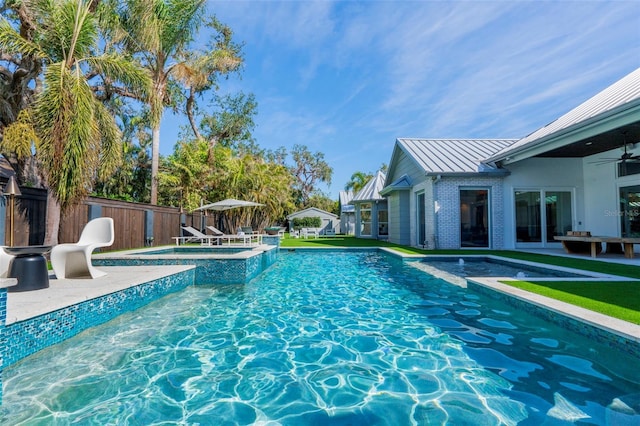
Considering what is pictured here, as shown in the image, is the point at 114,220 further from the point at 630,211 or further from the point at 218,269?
the point at 630,211

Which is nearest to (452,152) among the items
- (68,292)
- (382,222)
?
(382,222)

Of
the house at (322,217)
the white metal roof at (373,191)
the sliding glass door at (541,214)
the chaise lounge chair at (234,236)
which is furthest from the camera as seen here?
the house at (322,217)

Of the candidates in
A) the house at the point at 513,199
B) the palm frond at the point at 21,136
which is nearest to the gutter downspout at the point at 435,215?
the house at the point at 513,199

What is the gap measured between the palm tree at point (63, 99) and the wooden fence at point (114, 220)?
48cm

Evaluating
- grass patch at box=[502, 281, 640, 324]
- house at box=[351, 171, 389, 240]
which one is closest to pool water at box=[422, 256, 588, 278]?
grass patch at box=[502, 281, 640, 324]

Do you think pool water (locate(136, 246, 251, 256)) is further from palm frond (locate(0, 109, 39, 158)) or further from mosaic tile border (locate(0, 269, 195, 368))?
mosaic tile border (locate(0, 269, 195, 368))

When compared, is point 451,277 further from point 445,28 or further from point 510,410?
point 445,28

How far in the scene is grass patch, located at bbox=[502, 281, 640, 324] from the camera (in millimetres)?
3668

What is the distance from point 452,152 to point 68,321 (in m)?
14.2

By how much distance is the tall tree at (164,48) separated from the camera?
1144 centimetres

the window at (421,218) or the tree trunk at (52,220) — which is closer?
the tree trunk at (52,220)

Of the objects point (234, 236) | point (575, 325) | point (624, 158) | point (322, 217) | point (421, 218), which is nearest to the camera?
point (575, 325)

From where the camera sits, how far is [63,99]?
7297mm

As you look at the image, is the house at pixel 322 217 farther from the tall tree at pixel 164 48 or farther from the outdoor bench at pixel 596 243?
the outdoor bench at pixel 596 243
